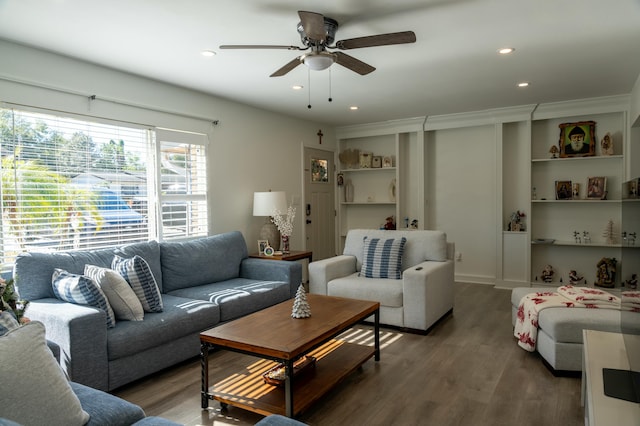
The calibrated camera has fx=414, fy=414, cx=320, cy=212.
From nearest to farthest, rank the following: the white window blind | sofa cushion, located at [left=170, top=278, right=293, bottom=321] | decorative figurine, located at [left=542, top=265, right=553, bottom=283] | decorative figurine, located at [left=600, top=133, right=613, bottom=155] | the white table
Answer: the white table
sofa cushion, located at [left=170, top=278, right=293, bottom=321]
the white window blind
decorative figurine, located at [left=600, top=133, right=613, bottom=155]
decorative figurine, located at [left=542, top=265, right=553, bottom=283]

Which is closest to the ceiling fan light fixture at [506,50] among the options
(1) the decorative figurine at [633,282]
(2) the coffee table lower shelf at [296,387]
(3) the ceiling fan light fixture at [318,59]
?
(3) the ceiling fan light fixture at [318,59]

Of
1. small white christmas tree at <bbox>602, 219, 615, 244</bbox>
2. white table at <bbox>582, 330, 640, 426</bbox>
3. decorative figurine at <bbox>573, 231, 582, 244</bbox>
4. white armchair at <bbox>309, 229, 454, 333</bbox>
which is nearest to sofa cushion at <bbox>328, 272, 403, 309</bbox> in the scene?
white armchair at <bbox>309, 229, 454, 333</bbox>

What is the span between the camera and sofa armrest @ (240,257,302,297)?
169 inches

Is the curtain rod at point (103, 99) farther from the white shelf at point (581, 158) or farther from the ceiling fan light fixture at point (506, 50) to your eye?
the white shelf at point (581, 158)

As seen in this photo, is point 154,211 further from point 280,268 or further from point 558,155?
point 558,155

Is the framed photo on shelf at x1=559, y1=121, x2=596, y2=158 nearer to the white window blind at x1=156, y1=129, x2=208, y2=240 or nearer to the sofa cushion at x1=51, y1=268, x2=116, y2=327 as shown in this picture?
the white window blind at x1=156, y1=129, x2=208, y2=240

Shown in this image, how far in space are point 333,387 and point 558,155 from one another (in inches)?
183

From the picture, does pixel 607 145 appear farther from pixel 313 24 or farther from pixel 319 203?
pixel 313 24

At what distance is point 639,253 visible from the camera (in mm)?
1483

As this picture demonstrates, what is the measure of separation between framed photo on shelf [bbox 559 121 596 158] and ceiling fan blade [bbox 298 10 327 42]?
435cm

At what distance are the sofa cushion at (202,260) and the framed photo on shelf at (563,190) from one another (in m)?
4.16

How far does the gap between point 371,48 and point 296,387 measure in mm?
2559

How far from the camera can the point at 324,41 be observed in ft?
8.82

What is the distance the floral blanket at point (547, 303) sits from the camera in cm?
311
